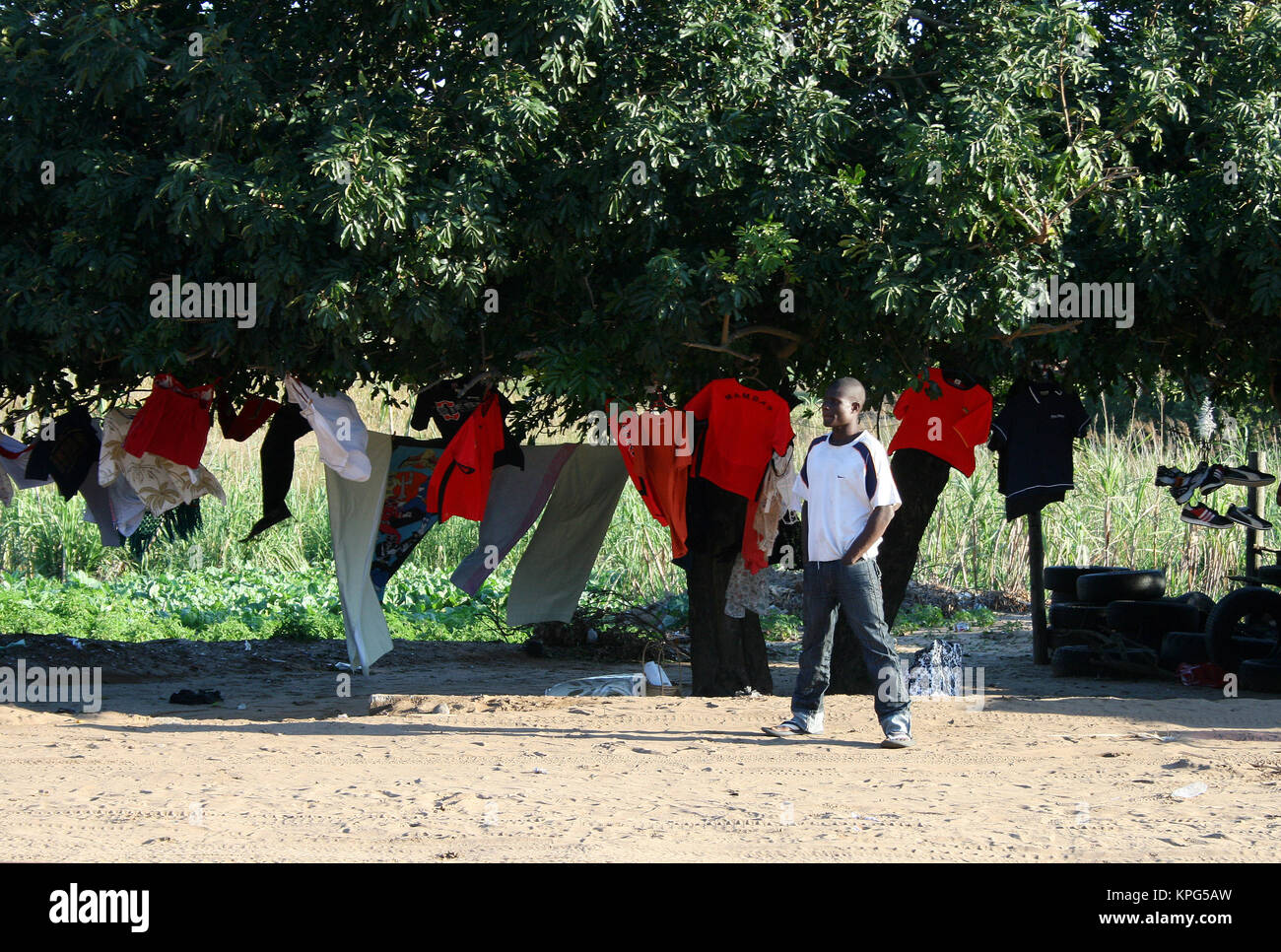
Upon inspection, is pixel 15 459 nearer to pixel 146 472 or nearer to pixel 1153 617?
pixel 146 472

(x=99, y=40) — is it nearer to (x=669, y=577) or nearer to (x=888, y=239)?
(x=888, y=239)

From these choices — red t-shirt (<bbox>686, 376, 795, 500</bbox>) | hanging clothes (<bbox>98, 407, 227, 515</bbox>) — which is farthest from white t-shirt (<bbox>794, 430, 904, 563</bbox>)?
hanging clothes (<bbox>98, 407, 227, 515</bbox>)

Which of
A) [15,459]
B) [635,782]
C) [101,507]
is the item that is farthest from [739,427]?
[15,459]

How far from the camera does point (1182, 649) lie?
10383mm

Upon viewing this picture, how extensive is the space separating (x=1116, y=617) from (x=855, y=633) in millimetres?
5429

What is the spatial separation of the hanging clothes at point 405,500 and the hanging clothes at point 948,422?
3672 mm

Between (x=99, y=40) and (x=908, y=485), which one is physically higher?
(x=99, y=40)

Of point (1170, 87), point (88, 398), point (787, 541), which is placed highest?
point (1170, 87)

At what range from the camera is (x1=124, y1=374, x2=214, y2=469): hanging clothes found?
941 centimetres

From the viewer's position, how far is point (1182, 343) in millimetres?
8766

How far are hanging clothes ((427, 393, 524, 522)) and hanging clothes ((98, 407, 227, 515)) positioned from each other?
2.04 metres

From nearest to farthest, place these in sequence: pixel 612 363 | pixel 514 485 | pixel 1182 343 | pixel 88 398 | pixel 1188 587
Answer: pixel 612 363, pixel 1182 343, pixel 88 398, pixel 514 485, pixel 1188 587

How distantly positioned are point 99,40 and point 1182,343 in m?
6.99

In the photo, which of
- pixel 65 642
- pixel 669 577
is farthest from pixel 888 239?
pixel 669 577
